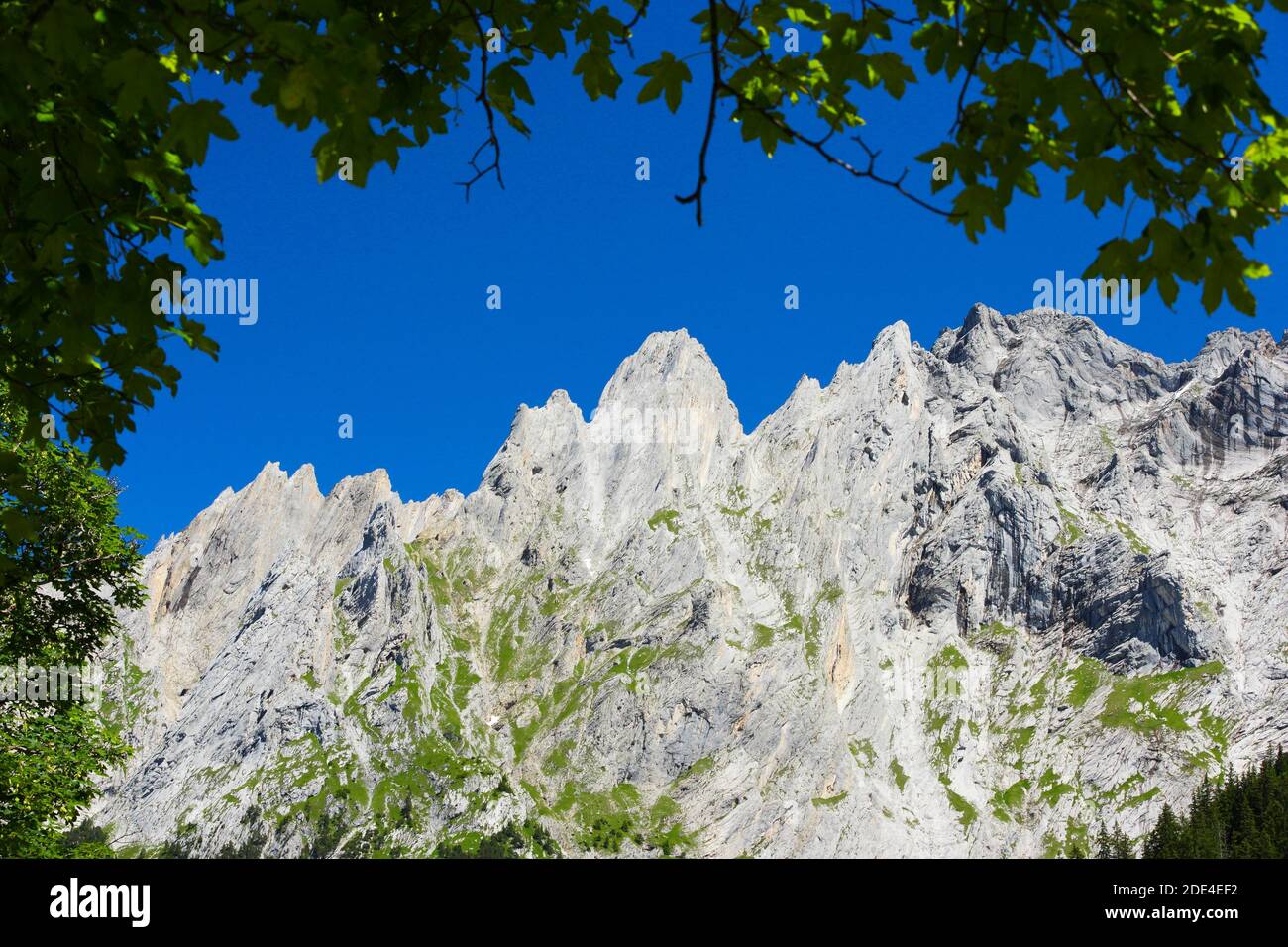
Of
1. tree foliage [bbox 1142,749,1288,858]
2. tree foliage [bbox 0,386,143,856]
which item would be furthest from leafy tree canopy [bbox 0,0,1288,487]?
tree foliage [bbox 1142,749,1288,858]

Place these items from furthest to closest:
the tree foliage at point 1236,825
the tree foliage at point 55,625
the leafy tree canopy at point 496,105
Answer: the tree foliage at point 1236,825
the tree foliage at point 55,625
the leafy tree canopy at point 496,105

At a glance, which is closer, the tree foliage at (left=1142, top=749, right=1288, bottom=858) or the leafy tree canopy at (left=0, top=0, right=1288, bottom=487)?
the leafy tree canopy at (left=0, top=0, right=1288, bottom=487)

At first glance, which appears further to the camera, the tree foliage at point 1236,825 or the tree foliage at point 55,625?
the tree foliage at point 1236,825

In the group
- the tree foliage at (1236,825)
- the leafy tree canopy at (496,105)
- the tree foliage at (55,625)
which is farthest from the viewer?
the tree foliage at (1236,825)

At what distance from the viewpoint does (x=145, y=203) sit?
6.69 m

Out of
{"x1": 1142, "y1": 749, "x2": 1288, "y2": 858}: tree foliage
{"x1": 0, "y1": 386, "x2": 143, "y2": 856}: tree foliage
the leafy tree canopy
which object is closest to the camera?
the leafy tree canopy

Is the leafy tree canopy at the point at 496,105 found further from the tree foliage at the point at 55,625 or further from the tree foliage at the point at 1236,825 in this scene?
the tree foliage at the point at 1236,825

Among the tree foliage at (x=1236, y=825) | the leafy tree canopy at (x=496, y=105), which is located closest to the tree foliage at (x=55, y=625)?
the leafy tree canopy at (x=496, y=105)

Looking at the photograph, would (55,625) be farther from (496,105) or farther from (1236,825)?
(1236,825)

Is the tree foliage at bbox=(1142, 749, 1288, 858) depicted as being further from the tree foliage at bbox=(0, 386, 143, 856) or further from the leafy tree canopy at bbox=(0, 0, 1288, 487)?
the leafy tree canopy at bbox=(0, 0, 1288, 487)
